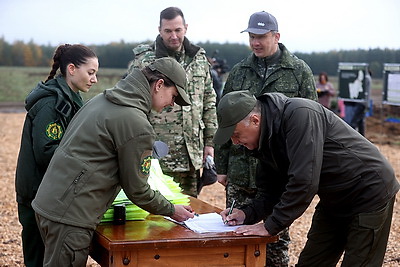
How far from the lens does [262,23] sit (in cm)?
461

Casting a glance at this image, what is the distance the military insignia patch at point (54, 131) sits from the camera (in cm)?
381

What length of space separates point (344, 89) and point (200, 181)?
10329 millimetres

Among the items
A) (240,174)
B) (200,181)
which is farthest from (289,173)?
(200,181)

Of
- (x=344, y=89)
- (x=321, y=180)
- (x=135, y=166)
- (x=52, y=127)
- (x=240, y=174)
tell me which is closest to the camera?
(x=135, y=166)

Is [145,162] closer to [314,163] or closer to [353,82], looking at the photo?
[314,163]

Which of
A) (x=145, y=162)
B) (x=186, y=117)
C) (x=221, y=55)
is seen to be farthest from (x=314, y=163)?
(x=221, y=55)

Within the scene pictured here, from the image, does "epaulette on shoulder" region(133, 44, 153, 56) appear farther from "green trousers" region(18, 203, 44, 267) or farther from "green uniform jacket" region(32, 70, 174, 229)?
"green uniform jacket" region(32, 70, 174, 229)

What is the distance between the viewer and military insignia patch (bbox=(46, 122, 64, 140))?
381cm

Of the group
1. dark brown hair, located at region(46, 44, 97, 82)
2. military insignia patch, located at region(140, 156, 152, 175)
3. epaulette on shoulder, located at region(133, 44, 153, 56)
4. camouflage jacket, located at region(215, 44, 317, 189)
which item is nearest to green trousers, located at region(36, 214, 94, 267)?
military insignia patch, located at region(140, 156, 152, 175)

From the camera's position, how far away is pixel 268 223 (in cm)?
327

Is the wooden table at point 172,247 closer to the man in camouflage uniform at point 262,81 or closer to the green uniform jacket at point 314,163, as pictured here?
the green uniform jacket at point 314,163

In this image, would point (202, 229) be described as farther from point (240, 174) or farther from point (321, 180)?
point (240, 174)

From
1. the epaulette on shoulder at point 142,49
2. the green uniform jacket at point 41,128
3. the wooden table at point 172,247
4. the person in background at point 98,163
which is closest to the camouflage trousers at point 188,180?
the epaulette on shoulder at point 142,49

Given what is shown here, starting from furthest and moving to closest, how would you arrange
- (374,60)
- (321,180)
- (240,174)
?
(374,60), (240,174), (321,180)
